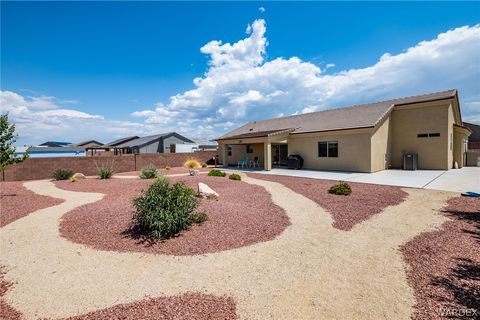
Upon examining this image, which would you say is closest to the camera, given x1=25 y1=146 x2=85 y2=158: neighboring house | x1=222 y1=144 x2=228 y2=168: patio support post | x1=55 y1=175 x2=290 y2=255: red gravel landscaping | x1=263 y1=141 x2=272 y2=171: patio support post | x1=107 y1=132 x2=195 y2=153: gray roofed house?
x1=55 y1=175 x2=290 y2=255: red gravel landscaping

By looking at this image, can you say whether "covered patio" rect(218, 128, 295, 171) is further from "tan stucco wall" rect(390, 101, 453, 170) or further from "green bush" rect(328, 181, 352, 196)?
"green bush" rect(328, 181, 352, 196)

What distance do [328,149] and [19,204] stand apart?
58.0 feet

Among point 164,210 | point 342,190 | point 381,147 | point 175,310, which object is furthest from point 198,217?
point 381,147

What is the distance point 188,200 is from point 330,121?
16.3 meters

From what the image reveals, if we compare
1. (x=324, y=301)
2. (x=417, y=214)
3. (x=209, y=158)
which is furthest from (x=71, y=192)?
(x=209, y=158)

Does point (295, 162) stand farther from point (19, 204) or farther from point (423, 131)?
point (19, 204)

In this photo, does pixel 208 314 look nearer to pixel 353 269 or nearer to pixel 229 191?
pixel 353 269

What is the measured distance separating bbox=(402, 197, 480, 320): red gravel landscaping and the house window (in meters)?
10.9

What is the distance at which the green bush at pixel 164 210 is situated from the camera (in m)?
5.22

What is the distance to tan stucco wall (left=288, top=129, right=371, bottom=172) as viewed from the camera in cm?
1524

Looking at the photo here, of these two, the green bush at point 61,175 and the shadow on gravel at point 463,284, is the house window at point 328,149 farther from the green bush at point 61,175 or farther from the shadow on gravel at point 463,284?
the green bush at point 61,175

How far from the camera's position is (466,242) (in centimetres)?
487

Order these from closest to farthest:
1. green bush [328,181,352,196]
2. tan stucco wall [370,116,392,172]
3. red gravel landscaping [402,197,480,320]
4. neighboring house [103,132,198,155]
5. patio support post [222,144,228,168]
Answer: red gravel landscaping [402,197,480,320], green bush [328,181,352,196], tan stucco wall [370,116,392,172], patio support post [222,144,228,168], neighboring house [103,132,198,155]

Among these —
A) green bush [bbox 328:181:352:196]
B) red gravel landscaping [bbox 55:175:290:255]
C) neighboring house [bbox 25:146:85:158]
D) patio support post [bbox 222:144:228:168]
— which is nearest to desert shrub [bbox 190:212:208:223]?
red gravel landscaping [bbox 55:175:290:255]
